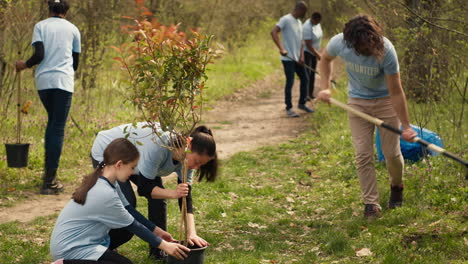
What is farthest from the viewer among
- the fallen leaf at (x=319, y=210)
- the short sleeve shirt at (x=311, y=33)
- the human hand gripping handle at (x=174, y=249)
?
the short sleeve shirt at (x=311, y=33)

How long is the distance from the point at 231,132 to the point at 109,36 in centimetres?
336

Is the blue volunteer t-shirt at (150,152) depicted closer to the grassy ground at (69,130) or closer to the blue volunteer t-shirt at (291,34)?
the grassy ground at (69,130)

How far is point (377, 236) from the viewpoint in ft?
17.1

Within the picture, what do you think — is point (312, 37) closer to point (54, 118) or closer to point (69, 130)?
point (69, 130)

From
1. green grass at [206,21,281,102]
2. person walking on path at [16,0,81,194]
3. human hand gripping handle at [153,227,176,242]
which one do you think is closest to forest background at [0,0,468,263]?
green grass at [206,21,281,102]

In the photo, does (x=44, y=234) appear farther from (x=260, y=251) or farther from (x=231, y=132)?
(x=231, y=132)

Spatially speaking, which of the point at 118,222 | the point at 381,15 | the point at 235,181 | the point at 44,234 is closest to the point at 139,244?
the point at 44,234

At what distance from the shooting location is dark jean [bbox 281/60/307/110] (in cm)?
1159

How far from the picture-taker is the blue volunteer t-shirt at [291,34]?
11.6 metres

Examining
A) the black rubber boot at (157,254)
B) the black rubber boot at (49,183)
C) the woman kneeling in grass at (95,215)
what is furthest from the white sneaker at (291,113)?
the woman kneeling in grass at (95,215)

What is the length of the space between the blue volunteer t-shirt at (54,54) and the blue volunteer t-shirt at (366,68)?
3.16 meters

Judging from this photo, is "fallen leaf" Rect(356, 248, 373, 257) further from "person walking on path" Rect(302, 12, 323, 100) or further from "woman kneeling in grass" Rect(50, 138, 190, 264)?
"person walking on path" Rect(302, 12, 323, 100)

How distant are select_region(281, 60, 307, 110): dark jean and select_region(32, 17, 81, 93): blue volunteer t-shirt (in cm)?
554

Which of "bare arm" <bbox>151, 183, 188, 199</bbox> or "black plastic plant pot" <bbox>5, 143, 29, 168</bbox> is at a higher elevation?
"bare arm" <bbox>151, 183, 188, 199</bbox>
